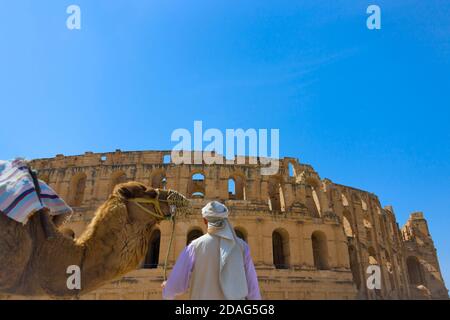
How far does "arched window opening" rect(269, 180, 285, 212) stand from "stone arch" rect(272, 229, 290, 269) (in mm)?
2570

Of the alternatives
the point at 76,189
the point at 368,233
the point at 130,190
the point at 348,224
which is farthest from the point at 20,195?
the point at 368,233

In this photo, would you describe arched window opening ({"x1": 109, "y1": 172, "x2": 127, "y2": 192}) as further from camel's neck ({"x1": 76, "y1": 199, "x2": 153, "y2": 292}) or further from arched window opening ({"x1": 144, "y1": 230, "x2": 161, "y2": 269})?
camel's neck ({"x1": 76, "y1": 199, "x2": 153, "y2": 292})

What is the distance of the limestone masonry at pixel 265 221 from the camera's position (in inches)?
814

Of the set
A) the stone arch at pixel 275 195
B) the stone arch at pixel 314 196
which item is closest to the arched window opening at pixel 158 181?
the stone arch at pixel 275 195

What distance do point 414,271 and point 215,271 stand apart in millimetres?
40350

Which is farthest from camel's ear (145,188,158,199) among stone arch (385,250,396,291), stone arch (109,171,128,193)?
stone arch (385,250,396,291)

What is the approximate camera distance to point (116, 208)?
513 centimetres

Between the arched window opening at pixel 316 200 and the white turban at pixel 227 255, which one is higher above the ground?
the arched window opening at pixel 316 200

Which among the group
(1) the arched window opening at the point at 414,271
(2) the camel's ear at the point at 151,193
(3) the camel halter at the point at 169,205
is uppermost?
(1) the arched window opening at the point at 414,271

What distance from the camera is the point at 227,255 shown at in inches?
142

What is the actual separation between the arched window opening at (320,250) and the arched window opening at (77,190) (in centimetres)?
1720

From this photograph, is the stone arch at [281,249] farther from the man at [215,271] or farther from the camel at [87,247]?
the man at [215,271]

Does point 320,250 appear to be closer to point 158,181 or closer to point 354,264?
point 354,264
